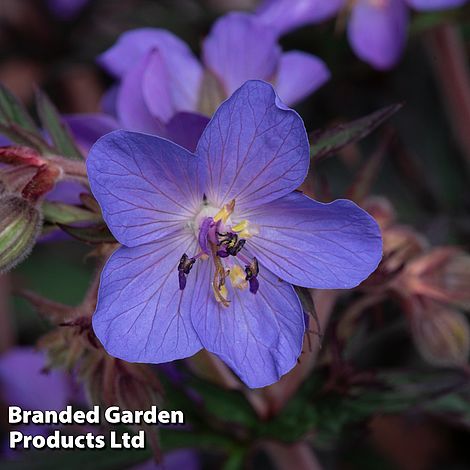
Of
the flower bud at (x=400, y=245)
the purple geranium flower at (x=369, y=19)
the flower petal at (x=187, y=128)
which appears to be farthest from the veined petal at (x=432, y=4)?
the flower petal at (x=187, y=128)

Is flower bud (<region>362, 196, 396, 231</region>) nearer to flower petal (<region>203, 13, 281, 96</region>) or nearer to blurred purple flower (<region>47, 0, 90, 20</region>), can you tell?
flower petal (<region>203, 13, 281, 96</region>)

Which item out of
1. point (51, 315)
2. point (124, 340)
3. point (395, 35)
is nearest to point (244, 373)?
point (124, 340)

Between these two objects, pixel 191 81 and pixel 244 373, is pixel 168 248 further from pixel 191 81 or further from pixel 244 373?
pixel 191 81

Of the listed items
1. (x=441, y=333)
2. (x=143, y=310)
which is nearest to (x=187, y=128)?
(x=143, y=310)

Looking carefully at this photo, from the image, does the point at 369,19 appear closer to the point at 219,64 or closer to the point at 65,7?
the point at 219,64

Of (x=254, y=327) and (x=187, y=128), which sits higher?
(x=187, y=128)

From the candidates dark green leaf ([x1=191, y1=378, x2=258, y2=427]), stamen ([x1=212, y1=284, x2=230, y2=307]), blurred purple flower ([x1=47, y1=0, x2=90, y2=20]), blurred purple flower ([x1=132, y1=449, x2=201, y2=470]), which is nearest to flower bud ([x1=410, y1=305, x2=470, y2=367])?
dark green leaf ([x1=191, y1=378, x2=258, y2=427])

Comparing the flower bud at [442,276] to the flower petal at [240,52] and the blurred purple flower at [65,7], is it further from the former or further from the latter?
the blurred purple flower at [65,7]
